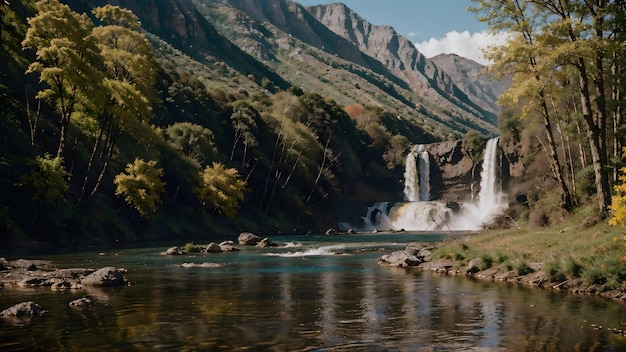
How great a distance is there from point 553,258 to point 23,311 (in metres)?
20.4

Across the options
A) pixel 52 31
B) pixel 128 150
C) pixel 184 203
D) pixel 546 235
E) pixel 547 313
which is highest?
pixel 52 31

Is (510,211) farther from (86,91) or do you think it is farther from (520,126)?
(86,91)

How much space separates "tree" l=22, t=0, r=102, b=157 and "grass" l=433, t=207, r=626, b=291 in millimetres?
31705

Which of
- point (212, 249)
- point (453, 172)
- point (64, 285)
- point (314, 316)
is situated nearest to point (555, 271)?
point (314, 316)

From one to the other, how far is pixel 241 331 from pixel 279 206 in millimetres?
79139

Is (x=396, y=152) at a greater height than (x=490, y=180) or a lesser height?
greater

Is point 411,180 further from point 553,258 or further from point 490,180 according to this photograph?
point 553,258

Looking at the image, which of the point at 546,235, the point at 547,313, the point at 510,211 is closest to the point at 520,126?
the point at 510,211

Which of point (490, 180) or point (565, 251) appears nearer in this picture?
point (565, 251)

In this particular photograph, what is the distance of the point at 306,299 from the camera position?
22.6m

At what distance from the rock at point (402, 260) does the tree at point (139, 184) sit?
109ft

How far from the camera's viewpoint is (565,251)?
26234mm

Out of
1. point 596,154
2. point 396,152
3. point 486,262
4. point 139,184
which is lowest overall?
point 486,262

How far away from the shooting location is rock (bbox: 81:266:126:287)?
26.1 m
